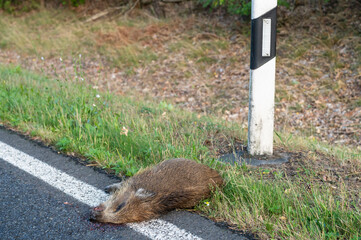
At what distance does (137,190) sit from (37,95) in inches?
143

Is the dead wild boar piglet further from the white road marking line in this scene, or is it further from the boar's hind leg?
the white road marking line

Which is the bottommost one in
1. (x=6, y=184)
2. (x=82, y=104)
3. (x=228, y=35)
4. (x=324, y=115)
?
(x=324, y=115)

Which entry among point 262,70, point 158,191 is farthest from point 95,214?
point 262,70

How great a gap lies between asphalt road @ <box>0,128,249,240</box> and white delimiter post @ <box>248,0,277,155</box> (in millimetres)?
1309

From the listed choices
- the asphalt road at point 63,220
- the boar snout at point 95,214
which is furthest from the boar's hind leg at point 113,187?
the boar snout at point 95,214

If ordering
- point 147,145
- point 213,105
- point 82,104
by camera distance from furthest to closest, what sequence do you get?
1. point 213,105
2. point 82,104
3. point 147,145

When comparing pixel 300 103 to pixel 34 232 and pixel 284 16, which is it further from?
pixel 34 232

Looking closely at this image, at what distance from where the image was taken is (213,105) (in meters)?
8.07

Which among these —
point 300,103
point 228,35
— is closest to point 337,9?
point 228,35

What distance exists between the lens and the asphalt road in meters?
2.63

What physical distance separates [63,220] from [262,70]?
2.27 metres

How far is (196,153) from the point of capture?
12.6 ft

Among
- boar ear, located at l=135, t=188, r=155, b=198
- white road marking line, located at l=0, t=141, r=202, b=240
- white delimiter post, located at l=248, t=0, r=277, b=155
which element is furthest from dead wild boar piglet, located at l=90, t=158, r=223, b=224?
white delimiter post, located at l=248, t=0, r=277, b=155

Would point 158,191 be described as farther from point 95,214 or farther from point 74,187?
point 74,187
